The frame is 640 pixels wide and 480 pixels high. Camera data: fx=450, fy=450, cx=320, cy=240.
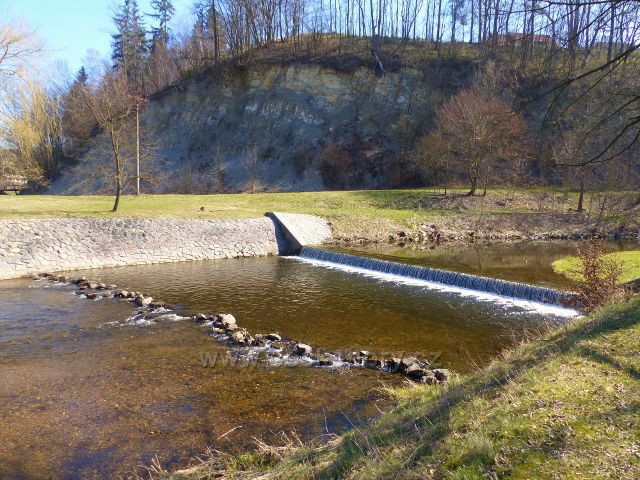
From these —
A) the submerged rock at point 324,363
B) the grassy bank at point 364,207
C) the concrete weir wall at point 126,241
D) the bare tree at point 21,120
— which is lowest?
the submerged rock at point 324,363

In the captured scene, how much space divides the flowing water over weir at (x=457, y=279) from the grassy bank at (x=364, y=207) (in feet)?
23.4

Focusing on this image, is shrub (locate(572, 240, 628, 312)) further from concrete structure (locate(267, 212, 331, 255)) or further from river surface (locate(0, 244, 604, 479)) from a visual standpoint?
concrete structure (locate(267, 212, 331, 255))

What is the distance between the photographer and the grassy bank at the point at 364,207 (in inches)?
1008

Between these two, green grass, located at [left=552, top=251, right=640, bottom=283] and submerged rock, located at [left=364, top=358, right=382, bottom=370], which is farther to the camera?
green grass, located at [left=552, top=251, right=640, bottom=283]

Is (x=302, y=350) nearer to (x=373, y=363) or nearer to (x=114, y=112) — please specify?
(x=373, y=363)

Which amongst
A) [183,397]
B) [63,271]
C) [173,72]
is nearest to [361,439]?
[183,397]

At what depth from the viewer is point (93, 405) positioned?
7945 mm

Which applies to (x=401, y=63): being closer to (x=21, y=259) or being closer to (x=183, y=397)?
(x=21, y=259)

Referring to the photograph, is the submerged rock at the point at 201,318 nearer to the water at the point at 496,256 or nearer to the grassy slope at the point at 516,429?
the grassy slope at the point at 516,429

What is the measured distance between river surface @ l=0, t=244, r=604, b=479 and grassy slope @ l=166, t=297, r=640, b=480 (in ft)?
5.09

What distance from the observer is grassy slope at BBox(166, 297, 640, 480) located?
3643 millimetres

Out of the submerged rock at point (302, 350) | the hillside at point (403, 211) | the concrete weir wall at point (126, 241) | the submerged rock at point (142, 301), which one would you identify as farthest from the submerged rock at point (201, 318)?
the hillside at point (403, 211)

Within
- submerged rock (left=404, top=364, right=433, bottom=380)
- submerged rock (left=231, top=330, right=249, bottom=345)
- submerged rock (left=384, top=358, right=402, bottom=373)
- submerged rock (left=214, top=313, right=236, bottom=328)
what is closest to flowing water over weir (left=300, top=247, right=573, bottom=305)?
submerged rock (left=404, top=364, right=433, bottom=380)

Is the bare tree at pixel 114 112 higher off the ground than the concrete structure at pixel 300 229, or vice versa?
the bare tree at pixel 114 112
